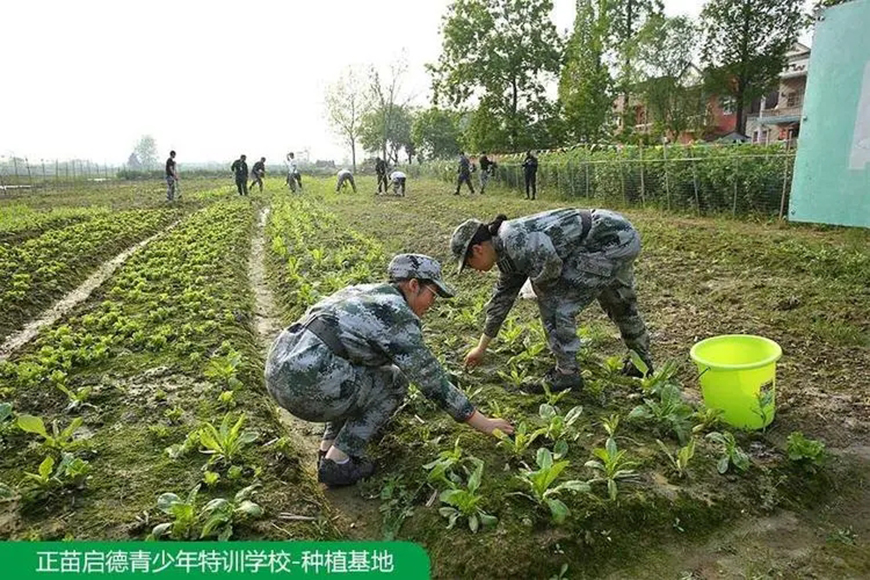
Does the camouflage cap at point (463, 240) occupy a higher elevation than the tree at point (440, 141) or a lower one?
lower

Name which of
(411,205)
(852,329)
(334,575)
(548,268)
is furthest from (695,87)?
(334,575)

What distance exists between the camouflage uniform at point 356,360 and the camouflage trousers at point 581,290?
3.62 ft

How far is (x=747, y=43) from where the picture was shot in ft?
112

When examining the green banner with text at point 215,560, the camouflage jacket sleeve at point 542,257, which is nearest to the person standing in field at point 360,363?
the camouflage jacket sleeve at point 542,257

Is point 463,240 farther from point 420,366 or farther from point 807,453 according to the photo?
point 807,453

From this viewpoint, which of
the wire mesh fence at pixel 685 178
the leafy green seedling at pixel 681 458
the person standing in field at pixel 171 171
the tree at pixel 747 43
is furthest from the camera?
the tree at pixel 747 43

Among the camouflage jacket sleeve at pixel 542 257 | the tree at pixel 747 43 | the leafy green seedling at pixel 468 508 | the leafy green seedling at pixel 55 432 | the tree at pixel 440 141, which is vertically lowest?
the leafy green seedling at pixel 468 508

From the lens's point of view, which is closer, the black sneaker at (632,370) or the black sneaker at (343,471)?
the black sneaker at (343,471)

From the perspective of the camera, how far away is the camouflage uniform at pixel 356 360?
2885mm

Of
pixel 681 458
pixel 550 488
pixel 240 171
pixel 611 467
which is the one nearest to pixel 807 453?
pixel 681 458

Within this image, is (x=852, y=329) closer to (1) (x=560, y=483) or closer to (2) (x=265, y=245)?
(1) (x=560, y=483)

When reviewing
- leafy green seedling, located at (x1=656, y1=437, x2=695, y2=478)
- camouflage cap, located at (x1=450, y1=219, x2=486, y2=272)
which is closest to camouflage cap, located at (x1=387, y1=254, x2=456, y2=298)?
camouflage cap, located at (x1=450, y1=219, x2=486, y2=272)

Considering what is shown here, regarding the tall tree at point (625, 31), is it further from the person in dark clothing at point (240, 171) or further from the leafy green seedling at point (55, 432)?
the leafy green seedling at point (55, 432)

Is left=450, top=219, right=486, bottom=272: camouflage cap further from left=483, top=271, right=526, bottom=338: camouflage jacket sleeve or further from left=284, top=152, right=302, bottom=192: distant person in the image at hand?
left=284, top=152, right=302, bottom=192: distant person
